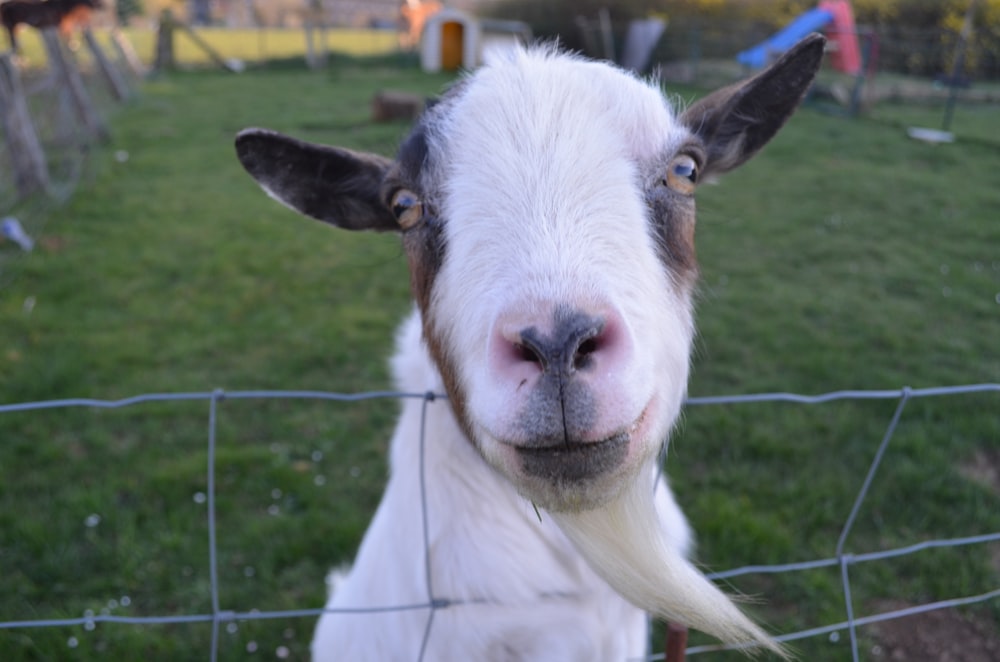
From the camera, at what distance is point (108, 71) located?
46.6 feet

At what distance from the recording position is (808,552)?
3.37 metres

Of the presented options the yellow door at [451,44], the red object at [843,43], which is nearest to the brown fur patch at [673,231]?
the red object at [843,43]

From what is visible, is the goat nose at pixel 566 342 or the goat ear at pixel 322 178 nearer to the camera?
the goat nose at pixel 566 342

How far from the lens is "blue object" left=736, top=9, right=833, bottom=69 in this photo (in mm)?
16219

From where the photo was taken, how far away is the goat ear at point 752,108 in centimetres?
209

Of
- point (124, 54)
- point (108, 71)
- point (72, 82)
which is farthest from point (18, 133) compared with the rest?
point (124, 54)

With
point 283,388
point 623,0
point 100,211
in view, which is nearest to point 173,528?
point 283,388

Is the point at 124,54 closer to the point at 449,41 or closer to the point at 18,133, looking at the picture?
the point at 449,41

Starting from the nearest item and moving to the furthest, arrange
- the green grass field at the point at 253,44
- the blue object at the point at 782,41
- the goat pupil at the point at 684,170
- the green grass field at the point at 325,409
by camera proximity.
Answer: the goat pupil at the point at 684,170, the green grass field at the point at 325,409, the blue object at the point at 782,41, the green grass field at the point at 253,44

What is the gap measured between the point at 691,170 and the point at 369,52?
84.0 ft

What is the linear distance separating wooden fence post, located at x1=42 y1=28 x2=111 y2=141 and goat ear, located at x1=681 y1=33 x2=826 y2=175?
10817mm

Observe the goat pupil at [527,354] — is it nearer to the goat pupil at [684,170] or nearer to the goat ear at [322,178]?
the goat pupil at [684,170]

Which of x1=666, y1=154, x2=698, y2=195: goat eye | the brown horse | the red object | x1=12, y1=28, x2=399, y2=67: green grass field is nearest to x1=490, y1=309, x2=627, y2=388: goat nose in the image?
x1=666, y1=154, x2=698, y2=195: goat eye

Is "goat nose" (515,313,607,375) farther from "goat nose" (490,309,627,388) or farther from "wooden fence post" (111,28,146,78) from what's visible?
"wooden fence post" (111,28,146,78)
